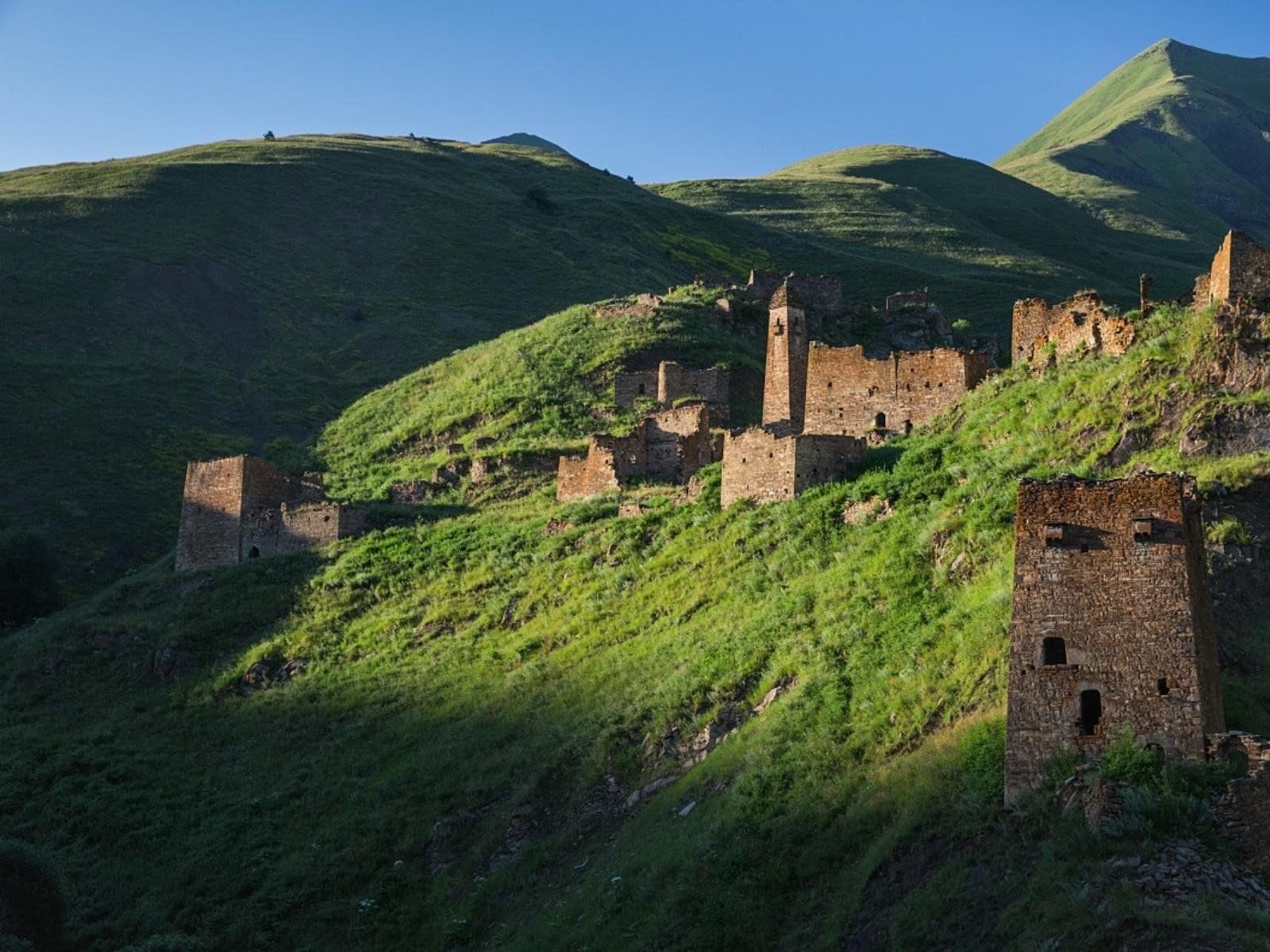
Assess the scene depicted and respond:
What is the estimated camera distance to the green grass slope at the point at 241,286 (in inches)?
3162

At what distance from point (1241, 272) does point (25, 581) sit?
4094 cm

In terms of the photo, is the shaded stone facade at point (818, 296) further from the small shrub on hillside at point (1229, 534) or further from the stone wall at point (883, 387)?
the small shrub on hillside at point (1229, 534)

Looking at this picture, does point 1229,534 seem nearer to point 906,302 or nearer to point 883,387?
point 883,387

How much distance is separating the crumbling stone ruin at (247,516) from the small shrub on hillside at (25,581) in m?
5.94

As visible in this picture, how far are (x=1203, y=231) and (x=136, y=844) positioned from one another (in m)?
154

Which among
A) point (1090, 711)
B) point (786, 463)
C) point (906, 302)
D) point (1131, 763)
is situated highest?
point (906, 302)

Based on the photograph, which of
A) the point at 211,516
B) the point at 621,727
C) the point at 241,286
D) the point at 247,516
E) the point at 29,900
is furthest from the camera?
the point at 241,286

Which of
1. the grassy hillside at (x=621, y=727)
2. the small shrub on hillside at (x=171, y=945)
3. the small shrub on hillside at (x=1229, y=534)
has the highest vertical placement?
the small shrub on hillside at (x=1229, y=534)

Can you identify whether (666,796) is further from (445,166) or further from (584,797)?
(445,166)

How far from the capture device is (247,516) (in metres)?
58.9

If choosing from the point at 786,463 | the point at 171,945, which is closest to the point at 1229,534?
the point at 786,463

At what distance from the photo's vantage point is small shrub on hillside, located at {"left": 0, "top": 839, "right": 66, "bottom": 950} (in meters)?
35.8

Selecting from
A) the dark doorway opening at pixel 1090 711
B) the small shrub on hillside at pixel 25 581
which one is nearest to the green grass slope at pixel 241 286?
the small shrub on hillside at pixel 25 581

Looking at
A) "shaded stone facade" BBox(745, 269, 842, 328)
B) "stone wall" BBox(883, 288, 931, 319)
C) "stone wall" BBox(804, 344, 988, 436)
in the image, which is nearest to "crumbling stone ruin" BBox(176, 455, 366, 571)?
"stone wall" BBox(804, 344, 988, 436)
